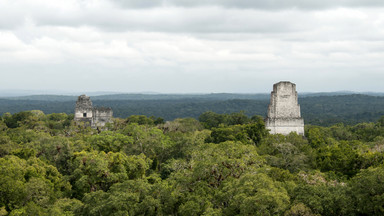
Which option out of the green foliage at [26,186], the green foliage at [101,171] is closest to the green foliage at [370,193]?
the green foliage at [101,171]

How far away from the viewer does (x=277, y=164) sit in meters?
26.9

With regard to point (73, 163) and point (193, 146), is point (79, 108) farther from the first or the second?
point (73, 163)

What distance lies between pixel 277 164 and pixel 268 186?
10.2 m

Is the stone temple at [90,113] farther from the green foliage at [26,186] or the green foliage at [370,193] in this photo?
the green foliage at [370,193]

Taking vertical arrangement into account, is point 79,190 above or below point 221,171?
below

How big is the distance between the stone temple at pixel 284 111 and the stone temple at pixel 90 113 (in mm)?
20511

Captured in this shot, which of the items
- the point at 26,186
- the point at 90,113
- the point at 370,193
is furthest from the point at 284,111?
the point at 26,186

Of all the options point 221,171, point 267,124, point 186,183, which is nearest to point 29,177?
point 186,183

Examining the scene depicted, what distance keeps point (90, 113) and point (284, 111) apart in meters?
24.4

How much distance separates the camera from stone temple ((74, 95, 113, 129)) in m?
50.4

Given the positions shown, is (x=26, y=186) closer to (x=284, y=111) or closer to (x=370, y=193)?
(x=370, y=193)

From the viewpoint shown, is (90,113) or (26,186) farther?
(90,113)

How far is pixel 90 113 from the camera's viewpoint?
51.8 metres

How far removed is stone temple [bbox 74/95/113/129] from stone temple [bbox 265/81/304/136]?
67.3 feet
